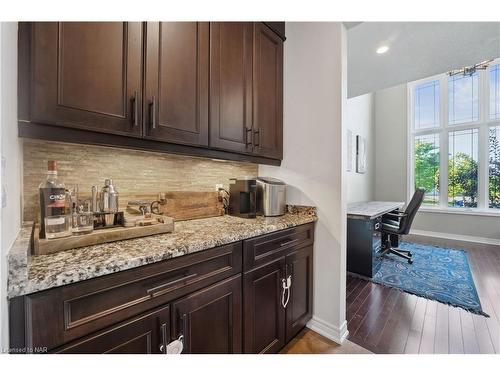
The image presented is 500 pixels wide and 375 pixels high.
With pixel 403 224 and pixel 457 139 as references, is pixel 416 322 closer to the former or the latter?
pixel 403 224

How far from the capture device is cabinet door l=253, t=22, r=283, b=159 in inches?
65.4

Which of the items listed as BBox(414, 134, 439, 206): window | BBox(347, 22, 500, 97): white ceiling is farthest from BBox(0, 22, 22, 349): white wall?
BBox(414, 134, 439, 206): window

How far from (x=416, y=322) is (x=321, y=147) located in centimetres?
169

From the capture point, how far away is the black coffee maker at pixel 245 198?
5.35ft

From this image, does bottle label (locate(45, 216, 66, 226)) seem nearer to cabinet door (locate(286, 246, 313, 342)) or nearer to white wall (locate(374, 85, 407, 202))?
cabinet door (locate(286, 246, 313, 342))

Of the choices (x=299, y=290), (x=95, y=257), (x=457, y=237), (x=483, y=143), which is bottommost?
(x=457, y=237)

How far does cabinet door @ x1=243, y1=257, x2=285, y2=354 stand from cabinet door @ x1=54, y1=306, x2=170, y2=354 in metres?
0.45

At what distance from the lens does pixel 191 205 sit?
154 cm

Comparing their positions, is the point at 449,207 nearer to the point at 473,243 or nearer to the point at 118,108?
the point at 473,243

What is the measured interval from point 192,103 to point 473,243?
18.7 ft

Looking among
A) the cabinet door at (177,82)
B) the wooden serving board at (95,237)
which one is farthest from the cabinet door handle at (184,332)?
the cabinet door at (177,82)

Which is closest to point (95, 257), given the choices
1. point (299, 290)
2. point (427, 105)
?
point (299, 290)

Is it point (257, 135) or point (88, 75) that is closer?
point (88, 75)
